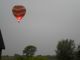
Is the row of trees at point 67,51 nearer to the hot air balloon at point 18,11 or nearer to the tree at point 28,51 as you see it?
the tree at point 28,51

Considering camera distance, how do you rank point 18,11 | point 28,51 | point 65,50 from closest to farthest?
1. point 28,51
2. point 18,11
3. point 65,50

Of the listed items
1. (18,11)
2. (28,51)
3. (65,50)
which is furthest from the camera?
(65,50)

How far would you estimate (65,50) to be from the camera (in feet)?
103

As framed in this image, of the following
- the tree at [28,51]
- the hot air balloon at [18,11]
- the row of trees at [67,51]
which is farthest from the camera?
the row of trees at [67,51]

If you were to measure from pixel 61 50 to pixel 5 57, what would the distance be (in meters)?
9.49

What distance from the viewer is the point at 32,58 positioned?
8.74m

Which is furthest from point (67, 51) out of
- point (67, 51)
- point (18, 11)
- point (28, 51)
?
point (28, 51)

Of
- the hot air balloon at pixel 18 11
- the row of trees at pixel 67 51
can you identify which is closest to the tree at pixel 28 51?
the hot air balloon at pixel 18 11

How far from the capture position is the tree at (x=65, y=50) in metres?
31.1

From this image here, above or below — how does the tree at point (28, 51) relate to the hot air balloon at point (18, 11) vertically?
below

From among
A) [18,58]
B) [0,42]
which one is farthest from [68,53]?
[18,58]

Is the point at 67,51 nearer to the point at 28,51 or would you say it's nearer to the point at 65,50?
the point at 65,50

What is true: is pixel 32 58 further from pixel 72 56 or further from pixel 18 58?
pixel 72 56

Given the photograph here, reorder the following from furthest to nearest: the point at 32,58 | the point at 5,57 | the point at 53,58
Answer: the point at 53,58
the point at 5,57
the point at 32,58
